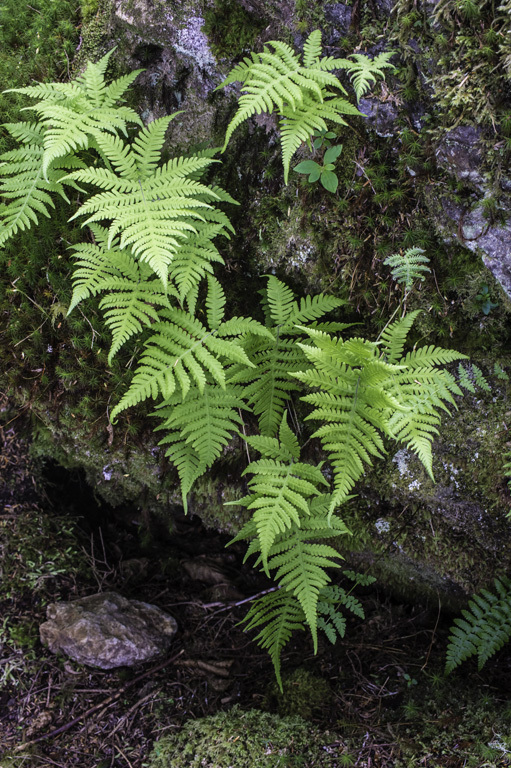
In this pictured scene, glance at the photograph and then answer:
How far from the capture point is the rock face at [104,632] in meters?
3.92

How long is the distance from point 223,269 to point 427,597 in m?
3.34

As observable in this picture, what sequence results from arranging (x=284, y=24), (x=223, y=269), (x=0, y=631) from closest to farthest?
(x=284, y=24) < (x=0, y=631) < (x=223, y=269)

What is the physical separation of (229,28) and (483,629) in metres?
5.03

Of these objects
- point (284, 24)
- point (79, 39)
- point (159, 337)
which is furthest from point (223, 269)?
point (79, 39)

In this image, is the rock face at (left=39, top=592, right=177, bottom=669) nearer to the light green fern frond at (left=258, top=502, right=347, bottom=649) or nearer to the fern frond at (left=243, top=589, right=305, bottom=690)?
the fern frond at (left=243, top=589, right=305, bottom=690)

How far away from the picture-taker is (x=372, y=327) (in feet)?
13.0

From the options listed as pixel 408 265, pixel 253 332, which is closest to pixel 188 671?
pixel 253 332

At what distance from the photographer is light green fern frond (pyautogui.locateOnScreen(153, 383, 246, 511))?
3744 mm

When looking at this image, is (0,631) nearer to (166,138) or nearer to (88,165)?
(88,165)

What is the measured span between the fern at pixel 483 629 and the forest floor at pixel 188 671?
249mm

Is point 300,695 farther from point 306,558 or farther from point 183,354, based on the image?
point 183,354

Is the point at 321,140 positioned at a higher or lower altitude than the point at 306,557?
higher

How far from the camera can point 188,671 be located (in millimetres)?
4070

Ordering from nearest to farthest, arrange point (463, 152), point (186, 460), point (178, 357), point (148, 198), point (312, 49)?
1. point (463, 152)
2. point (312, 49)
3. point (148, 198)
4. point (178, 357)
5. point (186, 460)
